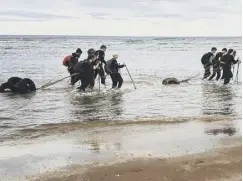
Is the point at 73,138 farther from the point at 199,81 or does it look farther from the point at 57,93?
the point at 199,81

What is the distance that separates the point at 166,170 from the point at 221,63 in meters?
14.5

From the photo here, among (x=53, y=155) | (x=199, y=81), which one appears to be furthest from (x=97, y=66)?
(x=53, y=155)

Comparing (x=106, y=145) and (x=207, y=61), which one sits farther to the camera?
(x=207, y=61)

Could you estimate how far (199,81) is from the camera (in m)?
22.5

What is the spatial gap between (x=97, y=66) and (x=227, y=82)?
5927 mm

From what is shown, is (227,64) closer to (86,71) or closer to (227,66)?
(227,66)

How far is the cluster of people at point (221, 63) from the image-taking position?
20500mm

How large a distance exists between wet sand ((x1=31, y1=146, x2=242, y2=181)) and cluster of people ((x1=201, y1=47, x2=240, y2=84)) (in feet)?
43.1

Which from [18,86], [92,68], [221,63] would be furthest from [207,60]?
[18,86]

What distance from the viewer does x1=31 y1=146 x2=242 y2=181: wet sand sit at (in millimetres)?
6570

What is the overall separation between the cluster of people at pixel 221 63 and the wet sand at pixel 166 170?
1313cm

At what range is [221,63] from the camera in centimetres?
2072

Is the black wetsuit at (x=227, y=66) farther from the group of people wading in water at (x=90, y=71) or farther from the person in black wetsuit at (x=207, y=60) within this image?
the person in black wetsuit at (x=207, y=60)

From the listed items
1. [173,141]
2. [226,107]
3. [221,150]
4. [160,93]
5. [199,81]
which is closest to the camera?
[221,150]
